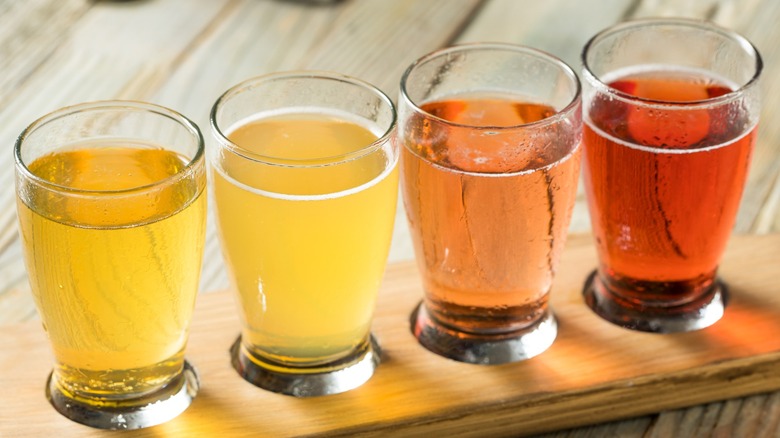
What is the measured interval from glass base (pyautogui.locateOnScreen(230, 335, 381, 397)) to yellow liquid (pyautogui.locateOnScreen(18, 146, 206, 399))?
0.06 metres

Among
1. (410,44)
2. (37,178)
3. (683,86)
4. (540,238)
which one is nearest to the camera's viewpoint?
(37,178)

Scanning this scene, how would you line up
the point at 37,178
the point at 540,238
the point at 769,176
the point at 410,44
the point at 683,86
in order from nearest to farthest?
the point at 37,178 → the point at 540,238 → the point at 683,86 → the point at 769,176 → the point at 410,44

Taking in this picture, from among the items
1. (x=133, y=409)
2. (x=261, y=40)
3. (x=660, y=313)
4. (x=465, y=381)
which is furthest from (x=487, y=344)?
(x=261, y=40)

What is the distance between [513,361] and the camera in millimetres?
966

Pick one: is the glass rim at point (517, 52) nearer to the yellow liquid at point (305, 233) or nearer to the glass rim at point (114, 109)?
the yellow liquid at point (305, 233)

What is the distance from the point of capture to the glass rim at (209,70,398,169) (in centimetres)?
82

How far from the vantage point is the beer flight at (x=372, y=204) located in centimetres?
83

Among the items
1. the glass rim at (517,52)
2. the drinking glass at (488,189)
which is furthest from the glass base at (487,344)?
the glass rim at (517,52)

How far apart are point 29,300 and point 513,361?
1.31 feet

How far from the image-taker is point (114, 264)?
2.67 ft

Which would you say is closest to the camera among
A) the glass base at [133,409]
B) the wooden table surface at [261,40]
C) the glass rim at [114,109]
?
the glass rim at [114,109]

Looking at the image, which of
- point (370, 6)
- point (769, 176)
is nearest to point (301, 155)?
point (769, 176)

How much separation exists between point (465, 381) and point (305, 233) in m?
0.18

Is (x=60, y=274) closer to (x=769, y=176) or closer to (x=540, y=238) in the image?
(x=540, y=238)
